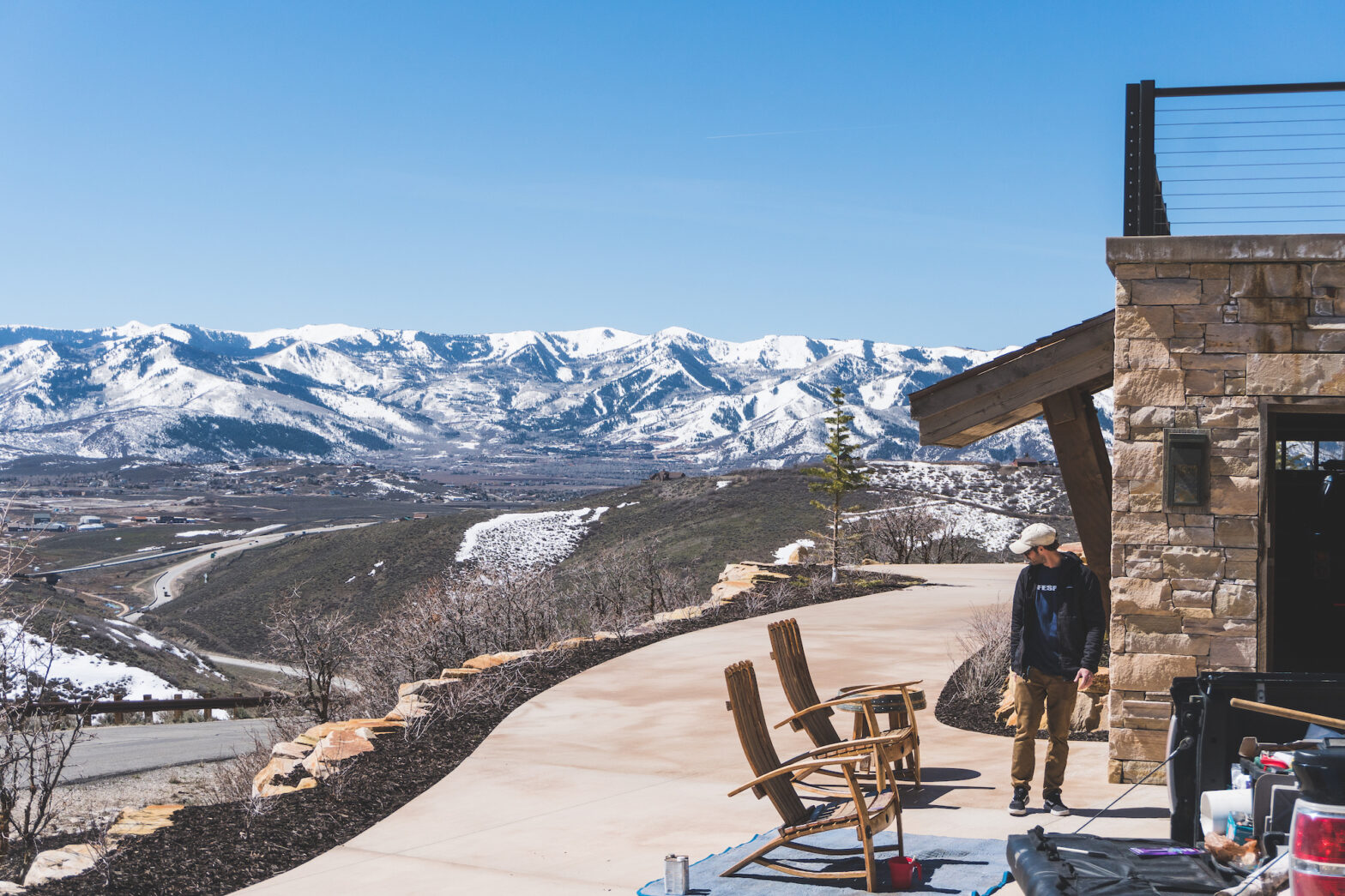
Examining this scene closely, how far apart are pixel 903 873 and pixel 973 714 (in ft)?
15.7

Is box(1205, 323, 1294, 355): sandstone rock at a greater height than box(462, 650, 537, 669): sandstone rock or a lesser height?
greater

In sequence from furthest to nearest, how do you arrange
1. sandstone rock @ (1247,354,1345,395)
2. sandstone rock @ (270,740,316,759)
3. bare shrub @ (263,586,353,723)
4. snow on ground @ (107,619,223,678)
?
snow on ground @ (107,619,223,678) < bare shrub @ (263,586,353,723) < sandstone rock @ (270,740,316,759) < sandstone rock @ (1247,354,1345,395)

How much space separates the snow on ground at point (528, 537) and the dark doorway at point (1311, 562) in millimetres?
43435

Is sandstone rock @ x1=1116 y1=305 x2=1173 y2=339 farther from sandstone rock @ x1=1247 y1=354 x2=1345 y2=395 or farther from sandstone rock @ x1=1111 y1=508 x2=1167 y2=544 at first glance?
sandstone rock @ x1=1111 y1=508 x2=1167 y2=544

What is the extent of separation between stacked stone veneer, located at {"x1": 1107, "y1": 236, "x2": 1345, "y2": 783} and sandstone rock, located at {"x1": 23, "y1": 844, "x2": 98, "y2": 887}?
6.11 metres

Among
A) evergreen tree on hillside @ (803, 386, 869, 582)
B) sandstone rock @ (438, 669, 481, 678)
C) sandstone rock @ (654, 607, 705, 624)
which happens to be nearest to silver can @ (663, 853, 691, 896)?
sandstone rock @ (438, 669, 481, 678)

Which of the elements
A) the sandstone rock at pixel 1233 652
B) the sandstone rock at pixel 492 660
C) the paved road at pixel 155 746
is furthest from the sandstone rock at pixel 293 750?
the sandstone rock at pixel 1233 652

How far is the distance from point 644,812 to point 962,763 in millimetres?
2325

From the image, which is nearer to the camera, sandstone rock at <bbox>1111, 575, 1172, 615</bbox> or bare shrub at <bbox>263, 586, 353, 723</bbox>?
sandstone rock at <bbox>1111, 575, 1172, 615</bbox>

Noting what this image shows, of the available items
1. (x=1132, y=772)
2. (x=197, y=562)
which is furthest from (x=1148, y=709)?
(x=197, y=562)

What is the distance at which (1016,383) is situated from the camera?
8.78 m

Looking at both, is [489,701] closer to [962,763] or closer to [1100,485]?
[962,763]

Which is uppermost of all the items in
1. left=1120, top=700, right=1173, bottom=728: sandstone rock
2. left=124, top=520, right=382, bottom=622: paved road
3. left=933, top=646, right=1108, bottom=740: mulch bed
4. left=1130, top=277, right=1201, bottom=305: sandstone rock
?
left=1130, top=277, right=1201, bottom=305: sandstone rock

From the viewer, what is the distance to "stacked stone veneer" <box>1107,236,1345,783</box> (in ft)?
23.2
